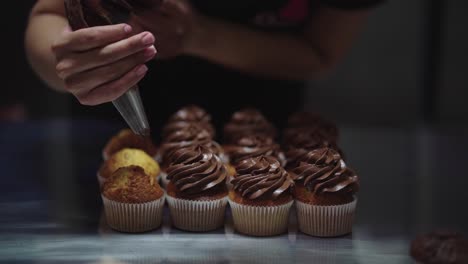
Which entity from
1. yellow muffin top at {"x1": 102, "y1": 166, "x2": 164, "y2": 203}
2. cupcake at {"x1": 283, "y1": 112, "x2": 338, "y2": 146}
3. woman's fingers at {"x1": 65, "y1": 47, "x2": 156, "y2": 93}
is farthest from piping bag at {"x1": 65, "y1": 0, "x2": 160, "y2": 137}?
cupcake at {"x1": 283, "y1": 112, "x2": 338, "y2": 146}

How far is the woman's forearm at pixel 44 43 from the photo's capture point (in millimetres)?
2516

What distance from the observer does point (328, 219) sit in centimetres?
235

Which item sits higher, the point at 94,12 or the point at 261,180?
the point at 94,12

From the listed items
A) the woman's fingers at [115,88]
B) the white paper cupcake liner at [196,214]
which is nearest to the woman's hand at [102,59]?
the woman's fingers at [115,88]

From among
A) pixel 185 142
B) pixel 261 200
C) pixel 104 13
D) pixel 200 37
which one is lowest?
pixel 261 200

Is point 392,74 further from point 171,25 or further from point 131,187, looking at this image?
point 131,187

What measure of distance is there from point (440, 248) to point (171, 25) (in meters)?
1.29

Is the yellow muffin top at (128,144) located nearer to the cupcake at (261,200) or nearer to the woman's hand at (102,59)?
the cupcake at (261,200)

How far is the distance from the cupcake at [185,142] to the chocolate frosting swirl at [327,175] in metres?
0.48

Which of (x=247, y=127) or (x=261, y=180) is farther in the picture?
(x=247, y=127)

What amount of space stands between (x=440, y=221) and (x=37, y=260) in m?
1.32

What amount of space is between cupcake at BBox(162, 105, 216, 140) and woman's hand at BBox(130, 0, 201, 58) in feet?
0.90

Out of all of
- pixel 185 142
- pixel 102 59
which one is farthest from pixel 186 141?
pixel 102 59

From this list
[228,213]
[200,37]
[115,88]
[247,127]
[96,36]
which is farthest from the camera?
[200,37]
